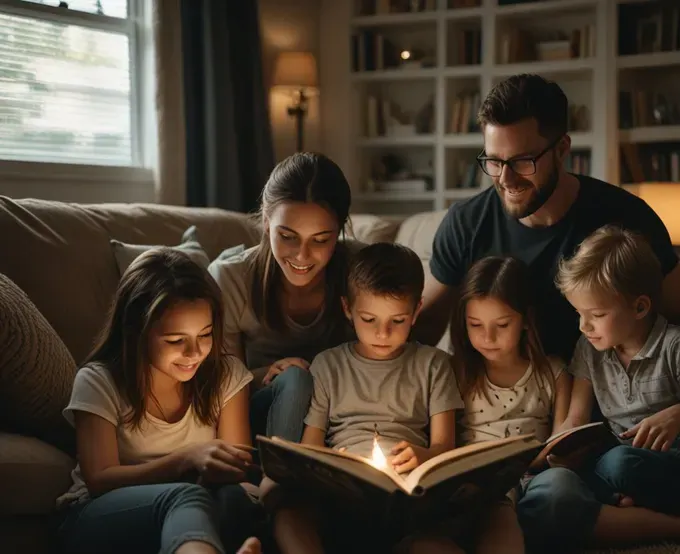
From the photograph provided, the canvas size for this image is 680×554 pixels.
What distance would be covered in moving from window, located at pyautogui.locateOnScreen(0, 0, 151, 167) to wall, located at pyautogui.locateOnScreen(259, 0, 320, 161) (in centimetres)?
89

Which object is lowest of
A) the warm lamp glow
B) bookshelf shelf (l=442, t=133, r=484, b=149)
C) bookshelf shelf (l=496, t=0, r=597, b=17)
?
the warm lamp glow

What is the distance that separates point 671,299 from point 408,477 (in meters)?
0.97

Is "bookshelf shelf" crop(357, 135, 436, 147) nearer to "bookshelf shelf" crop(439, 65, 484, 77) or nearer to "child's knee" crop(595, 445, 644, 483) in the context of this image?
"bookshelf shelf" crop(439, 65, 484, 77)

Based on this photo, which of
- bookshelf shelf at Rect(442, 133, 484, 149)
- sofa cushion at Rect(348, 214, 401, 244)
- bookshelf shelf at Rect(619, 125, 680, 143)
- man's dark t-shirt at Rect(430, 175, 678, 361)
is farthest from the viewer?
bookshelf shelf at Rect(442, 133, 484, 149)

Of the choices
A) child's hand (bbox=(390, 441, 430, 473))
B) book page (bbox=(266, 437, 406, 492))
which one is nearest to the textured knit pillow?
book page (bbox=(266, 437, 406, 492))

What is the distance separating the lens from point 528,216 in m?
2.28

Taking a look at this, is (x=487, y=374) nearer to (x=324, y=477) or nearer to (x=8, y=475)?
(x=324, y=477)

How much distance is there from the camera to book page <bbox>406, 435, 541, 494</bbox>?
1.55 meters

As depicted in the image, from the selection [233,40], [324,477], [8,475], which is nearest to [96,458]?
[8,475]

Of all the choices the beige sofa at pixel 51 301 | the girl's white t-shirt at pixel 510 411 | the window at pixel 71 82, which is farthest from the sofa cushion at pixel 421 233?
the window at pixel 71 82

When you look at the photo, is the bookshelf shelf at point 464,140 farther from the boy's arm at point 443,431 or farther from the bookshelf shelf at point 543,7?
the boy's arm at point 443,431

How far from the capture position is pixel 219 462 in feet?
5.66

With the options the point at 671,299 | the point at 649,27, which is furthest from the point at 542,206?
the point at 649,27

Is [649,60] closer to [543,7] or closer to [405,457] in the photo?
[543,7]
